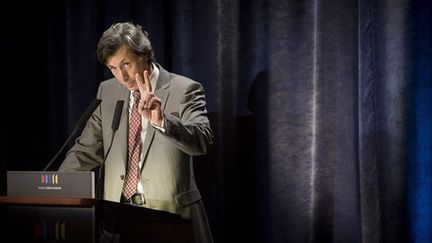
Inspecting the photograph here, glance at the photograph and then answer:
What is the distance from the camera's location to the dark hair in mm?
2619

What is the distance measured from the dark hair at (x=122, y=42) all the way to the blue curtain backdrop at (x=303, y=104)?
0.55 meters

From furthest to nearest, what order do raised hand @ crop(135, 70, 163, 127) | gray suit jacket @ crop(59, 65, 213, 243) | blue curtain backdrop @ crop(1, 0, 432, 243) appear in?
1. blue curtain backdrop @ crop(1, 0, 432, 243)
2. gray suit jacket @ crop(59, 65, 213, 243)
3. raised hand @ crop(135, 70, 163, 127)

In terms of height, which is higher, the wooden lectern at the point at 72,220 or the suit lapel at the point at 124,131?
the suit lapel at the point at 124,131

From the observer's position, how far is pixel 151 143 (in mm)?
2557

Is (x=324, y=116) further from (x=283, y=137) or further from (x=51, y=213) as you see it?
(x=51, y=213)

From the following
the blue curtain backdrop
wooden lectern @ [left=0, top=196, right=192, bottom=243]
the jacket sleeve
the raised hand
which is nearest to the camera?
wooden lectern @ [left=0, top=196, right=192, bottom=243]

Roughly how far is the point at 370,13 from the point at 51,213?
1.63 metres

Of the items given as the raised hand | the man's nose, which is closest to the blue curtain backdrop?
the man's nose

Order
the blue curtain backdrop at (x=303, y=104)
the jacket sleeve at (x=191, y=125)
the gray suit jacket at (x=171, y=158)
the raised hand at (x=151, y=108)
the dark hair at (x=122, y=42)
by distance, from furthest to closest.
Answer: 1. the blue curtain backdrop at (x=303, y=104)
2. the dark hair at (x=122, y=42)
3. the gray suit jacket at (x=171, y=158)
4. the jacket sleeve at (x=191, y=125)
5. the raised hand at (x=151, y=108)

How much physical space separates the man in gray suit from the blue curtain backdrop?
0.51 metres

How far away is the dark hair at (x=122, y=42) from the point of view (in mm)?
2619

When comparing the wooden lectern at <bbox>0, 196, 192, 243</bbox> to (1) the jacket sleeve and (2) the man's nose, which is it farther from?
(2) the man's nose

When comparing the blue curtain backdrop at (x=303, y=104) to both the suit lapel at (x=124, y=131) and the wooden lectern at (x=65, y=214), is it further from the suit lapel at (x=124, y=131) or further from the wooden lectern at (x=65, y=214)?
the wooden lectern at (x=65, y=214)

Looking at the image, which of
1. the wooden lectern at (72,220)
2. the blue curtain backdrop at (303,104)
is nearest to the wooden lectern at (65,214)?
the wooden lectern at (72,220)
